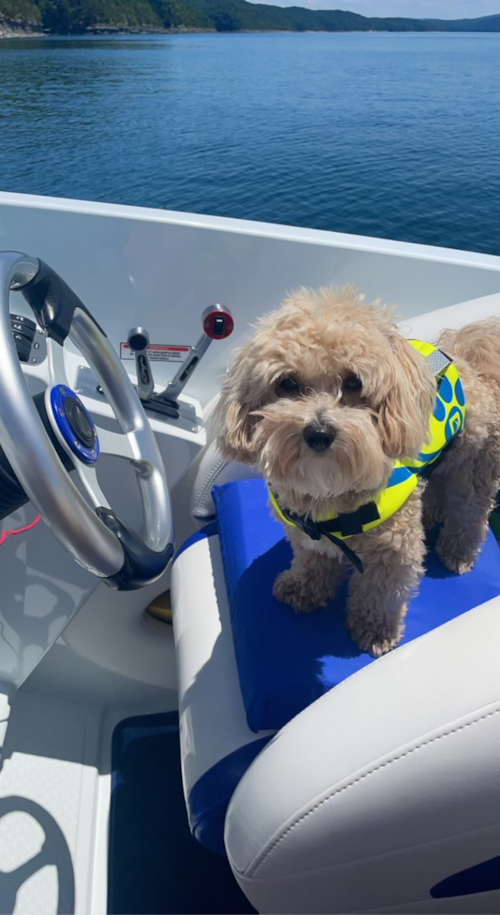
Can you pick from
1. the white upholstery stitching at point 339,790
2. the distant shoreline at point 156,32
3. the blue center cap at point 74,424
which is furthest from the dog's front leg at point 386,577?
the distant shoreline at point 156,32

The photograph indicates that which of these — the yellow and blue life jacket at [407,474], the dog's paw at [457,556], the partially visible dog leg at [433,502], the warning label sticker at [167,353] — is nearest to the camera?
the yellow and blue life jacket at [407,474]

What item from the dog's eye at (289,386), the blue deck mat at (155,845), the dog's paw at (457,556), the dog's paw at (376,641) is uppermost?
the dog's eye at (289,386)

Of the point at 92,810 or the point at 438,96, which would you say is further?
the point at 438,96

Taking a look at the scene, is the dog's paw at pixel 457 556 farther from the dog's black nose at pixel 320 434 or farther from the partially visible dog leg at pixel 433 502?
the dog's black nose at pixel 320 434

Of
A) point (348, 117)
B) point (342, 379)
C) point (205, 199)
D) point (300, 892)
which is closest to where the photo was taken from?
point (300, 892)

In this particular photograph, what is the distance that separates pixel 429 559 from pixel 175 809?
3.98 ft

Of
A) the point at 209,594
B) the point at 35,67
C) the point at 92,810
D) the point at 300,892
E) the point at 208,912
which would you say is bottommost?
the point at 208,912

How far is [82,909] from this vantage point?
71.8 inches

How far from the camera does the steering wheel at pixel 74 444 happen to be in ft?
3.17

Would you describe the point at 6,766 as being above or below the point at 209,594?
below

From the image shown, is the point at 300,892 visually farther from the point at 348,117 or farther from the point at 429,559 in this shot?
the point at 348,117

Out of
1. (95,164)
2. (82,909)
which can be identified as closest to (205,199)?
(95,164)

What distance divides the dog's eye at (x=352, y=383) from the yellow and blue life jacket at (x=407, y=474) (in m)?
0.22

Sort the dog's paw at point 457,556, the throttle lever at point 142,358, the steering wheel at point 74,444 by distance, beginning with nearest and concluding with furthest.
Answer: the steering wheel at point 74,444, the dog's paw at point 457,556, the throttle lever at point 142,358
